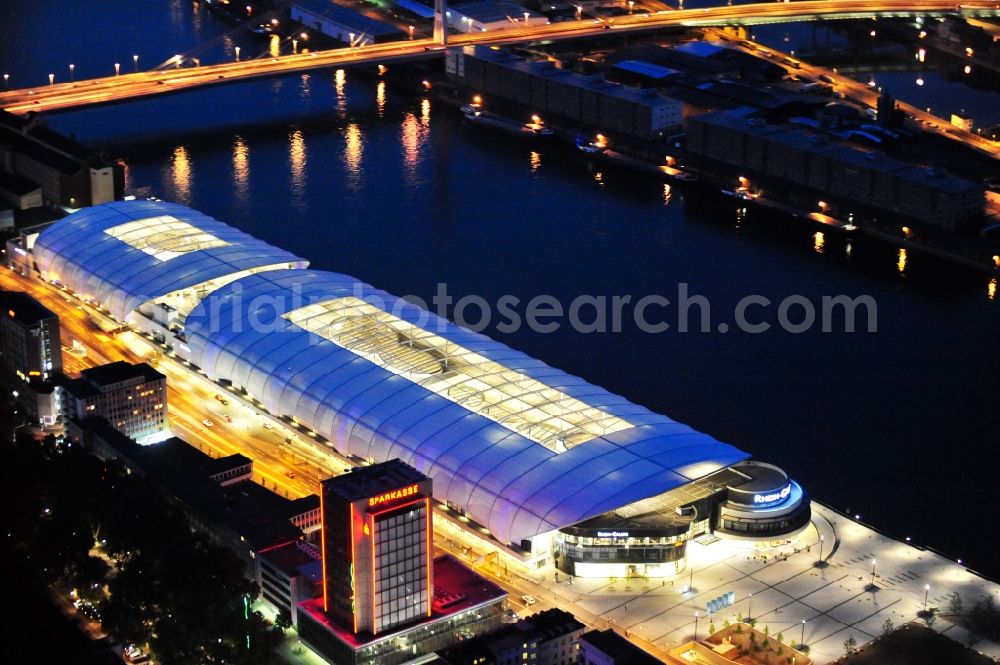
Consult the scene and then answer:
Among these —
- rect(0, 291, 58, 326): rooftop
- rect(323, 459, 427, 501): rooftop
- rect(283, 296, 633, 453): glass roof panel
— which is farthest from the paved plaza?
rect(0, 291, 58, 326): rooftop

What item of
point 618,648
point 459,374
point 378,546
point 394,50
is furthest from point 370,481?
point 394,50

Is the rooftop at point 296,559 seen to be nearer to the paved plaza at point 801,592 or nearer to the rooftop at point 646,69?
the paved plaza at point 801,592

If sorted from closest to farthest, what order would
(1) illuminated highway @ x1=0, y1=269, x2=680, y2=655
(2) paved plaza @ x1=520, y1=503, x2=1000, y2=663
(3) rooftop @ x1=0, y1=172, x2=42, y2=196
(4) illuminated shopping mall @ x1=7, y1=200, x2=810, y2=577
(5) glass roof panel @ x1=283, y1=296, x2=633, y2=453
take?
(2) paved plaza @ x1=520, y1=503, x2=1000, y2=663 → (1) illuminated highway @ x1=0, y1=269, x2=680, y2=655 → (4) illuminated shopping mall @ x1=7, y1=200, x2=810, y2=577 → (5) glass roof panel @ x1=283, y1=296, x2=633, y2=453 → (3) rooftop @ x1=0, y1=172, x2=42, y2=196

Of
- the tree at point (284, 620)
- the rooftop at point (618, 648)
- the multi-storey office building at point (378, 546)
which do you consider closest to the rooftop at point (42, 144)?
the tree at point (284, 620)

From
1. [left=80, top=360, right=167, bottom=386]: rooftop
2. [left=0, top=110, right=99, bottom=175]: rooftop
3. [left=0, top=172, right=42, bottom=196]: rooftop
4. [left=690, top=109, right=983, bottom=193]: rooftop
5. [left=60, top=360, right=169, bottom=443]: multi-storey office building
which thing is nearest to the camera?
[left=60, top=360, right=169, bottom=443]: multi-storey office building

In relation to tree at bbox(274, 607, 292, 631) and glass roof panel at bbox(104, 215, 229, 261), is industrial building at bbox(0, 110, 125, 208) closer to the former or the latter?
glass roof panel at bbox(104, 215, 229, 261)

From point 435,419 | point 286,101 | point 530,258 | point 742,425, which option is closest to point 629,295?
point 530,258

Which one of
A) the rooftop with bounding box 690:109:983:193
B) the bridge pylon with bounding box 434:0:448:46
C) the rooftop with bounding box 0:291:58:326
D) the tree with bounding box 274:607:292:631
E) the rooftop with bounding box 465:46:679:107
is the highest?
the bridge pylon with bounding box 434:0:448:46
